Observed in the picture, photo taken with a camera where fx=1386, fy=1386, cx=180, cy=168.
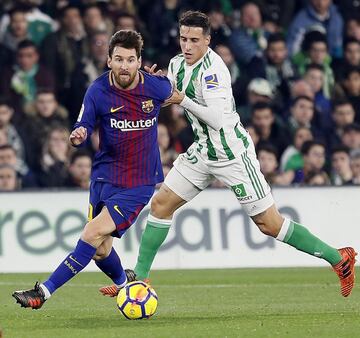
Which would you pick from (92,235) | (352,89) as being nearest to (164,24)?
(352,89)

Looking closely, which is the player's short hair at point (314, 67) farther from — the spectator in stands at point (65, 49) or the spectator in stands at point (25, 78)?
the spectator in stands at point (25, 78)

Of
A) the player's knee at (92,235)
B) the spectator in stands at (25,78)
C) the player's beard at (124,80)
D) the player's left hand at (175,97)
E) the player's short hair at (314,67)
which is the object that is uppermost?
the player's beard at (124,80)

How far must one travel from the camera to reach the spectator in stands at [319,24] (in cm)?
2048

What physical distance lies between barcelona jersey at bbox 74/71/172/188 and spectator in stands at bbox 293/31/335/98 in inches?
373

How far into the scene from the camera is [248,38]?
19.9 meters

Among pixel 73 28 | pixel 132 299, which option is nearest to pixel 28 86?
pixel 73 28

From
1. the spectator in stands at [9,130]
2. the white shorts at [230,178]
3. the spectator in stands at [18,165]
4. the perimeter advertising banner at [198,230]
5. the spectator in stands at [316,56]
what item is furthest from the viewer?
the spectator in stands at [316,56]

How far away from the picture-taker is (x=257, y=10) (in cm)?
1994

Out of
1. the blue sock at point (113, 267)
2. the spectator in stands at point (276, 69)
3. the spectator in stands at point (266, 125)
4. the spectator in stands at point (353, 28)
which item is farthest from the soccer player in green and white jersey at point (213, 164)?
the spectator in stands at point (353, 28)

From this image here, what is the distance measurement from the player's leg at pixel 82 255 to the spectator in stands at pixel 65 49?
843 centimetres

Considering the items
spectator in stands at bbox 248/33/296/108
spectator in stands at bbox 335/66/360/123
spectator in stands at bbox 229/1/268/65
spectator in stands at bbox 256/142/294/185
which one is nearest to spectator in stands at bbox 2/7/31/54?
spectator in stands at bbox 229/1/268/65

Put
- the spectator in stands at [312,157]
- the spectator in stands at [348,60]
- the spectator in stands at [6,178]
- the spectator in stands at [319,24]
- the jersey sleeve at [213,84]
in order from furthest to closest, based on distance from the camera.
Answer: the spectator in stands at [319,24]
the spectator in stands at [348,60]
the spectator in stands at [312,157]
the spectator in stands at [6,178]
the jersey sleeve at [213,84]

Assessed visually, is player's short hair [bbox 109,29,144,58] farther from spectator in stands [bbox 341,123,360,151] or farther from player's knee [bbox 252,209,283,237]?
spectator in stands [bbox 341,123,360,151]

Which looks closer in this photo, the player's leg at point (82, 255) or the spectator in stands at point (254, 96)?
the player's leg at point (82, 255)
